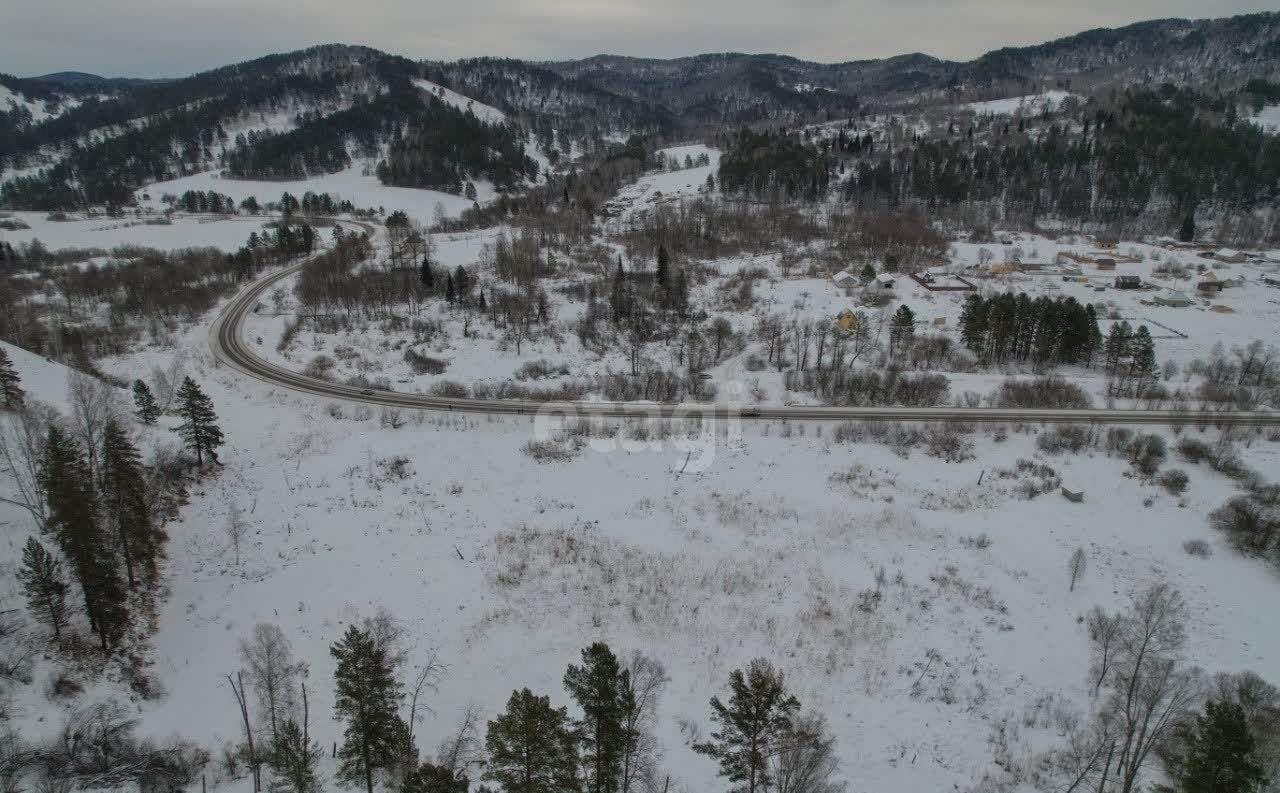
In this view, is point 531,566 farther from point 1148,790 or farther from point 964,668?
point 1148,790

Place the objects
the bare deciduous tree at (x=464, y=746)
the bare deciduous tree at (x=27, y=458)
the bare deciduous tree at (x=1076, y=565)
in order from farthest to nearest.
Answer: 1. the bare deciduous tree at (x=1076, y=565)
2. the bare deciduous tree at (x=27, y=458)
3. the bare deciduous tree at (x=464, y=746)

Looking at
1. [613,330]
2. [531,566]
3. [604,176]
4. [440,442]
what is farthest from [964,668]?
[604,176]

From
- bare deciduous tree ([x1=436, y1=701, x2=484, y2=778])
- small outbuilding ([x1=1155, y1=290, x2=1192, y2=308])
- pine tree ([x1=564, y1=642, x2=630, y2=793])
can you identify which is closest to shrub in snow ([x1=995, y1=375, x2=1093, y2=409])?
small outbuilding ([x1=1155, y1=290, x2=1192, y2=308])

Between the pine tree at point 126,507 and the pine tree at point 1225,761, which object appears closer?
the pine tree at point 1225,761

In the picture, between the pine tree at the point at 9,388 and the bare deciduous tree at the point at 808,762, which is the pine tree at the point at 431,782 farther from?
the pine tree at the point at 9,388

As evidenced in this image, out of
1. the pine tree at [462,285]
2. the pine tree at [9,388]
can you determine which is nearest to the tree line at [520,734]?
the pine tree at [9,388]

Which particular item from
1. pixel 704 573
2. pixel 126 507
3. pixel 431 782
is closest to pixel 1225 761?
pixel 431 782

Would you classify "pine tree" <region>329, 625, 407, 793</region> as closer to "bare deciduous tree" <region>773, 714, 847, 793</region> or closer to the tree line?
the tree line
